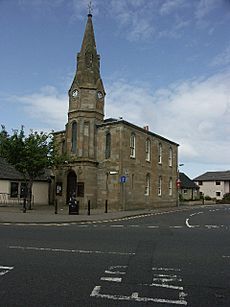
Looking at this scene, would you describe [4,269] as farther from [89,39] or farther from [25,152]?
[89,39]

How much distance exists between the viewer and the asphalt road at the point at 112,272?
17.7ft

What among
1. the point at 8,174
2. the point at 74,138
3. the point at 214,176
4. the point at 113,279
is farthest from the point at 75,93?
the point at 214,176

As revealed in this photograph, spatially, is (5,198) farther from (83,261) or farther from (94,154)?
(83,261)

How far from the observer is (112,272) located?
23.2ft

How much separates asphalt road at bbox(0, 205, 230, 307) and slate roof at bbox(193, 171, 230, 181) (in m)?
72.3

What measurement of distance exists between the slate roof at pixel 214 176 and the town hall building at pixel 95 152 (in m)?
50.0

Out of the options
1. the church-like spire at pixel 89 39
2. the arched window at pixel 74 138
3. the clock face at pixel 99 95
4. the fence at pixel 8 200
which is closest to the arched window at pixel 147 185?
the arched window at pixel 74 138

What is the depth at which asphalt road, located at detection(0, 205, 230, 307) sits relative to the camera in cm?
541

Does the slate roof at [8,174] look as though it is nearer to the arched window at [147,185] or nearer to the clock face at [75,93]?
the clock face at [75,93]

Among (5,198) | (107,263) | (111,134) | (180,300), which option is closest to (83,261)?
(107,263)

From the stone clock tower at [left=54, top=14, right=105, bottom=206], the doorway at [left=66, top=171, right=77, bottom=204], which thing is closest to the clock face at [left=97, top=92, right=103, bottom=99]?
the stone clock tower at [left=54, top=14, right=105, bottom=206]

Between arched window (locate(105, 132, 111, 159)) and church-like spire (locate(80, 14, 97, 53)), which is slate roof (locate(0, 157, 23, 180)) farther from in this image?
church-like spire (locate(80, 14, 97, 53))

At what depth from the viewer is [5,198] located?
3381 cm

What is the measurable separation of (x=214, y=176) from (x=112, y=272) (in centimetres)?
7983
